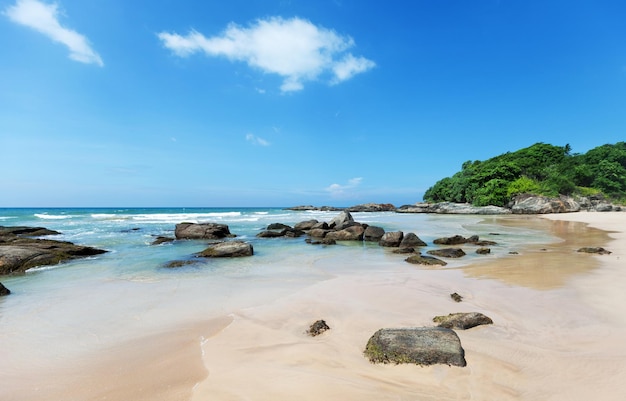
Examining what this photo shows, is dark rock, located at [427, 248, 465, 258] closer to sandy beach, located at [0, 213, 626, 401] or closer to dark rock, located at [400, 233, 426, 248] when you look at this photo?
dark rock, located at [400, 233, 426, 248]

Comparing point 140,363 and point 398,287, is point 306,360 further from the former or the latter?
point 398,287

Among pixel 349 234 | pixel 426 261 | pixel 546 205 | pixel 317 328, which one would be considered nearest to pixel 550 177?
pixel 546 205

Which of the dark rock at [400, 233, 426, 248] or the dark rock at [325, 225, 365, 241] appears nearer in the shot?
the dark rock at [400, 233, 426, 248]

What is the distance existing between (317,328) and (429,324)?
5.68ft

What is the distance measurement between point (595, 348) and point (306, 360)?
3.61 meters

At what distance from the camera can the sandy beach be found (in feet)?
9.73

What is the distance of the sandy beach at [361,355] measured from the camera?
2.97 m

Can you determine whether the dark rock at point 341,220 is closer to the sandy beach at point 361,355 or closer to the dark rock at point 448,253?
the dark rock at point 448,253

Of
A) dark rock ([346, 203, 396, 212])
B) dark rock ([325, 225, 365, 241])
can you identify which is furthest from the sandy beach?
dark rock ([346, 203, 396, 212])

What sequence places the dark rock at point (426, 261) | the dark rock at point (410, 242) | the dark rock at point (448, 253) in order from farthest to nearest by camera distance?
the dark rock at point (410, 242) → the dark rock at point (448, 253) → the dark rock at point (426, 261)

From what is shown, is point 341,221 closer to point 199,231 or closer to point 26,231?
point 199,231

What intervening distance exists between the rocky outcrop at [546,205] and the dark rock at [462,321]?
1917 inches

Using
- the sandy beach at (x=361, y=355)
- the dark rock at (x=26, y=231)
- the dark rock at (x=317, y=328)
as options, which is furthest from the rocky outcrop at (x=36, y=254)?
the dark rock at (x=26, y=231)

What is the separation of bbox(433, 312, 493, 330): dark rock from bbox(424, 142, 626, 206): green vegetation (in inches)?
2092
